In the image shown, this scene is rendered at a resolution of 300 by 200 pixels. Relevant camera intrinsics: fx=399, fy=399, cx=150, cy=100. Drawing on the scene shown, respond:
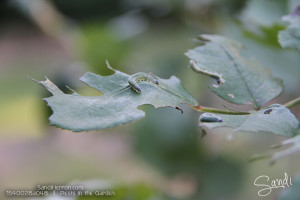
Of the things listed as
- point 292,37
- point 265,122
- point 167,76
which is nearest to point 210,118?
point 265,122

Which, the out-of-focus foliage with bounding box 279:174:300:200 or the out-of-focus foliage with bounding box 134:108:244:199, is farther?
the out-of-focus foliage with bounding box 134:108:244:199

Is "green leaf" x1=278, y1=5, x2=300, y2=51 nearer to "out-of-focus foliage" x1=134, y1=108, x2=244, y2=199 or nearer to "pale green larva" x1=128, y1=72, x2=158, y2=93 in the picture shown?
"pale green larva" x1=128, y1=72, x2=158, y2=93

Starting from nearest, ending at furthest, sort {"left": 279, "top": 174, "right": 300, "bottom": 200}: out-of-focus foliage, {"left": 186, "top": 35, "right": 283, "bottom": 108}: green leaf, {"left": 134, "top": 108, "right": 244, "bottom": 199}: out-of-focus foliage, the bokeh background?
{"left": 279, "top": 174, "right": 300, "bottom": 200}: out-of-focus foliage < {"left": 186, "top": 35, "right": 283, "bottom": 108}: green leaf < the bokeh background < {"left": 134, "top": 108, "right": 244, "bottom": 199}: out-of-focus foliage

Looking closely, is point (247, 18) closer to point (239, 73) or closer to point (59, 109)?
point (239, 73)

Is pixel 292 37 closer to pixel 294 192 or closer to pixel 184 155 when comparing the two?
pixel 294 192

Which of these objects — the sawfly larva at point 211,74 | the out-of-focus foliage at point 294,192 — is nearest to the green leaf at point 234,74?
the sawfly larva at point 211,74

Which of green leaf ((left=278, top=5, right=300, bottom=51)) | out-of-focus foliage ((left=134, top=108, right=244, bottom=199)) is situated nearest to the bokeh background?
out-of-focus foliage ((left=134, top=108, right=244, bottom=199))
